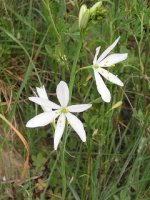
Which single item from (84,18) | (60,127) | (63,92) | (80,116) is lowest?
(80,116)

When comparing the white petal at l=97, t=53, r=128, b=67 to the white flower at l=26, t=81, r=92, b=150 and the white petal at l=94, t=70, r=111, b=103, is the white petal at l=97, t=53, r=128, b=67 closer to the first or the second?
the white petal at l=94, t=70, r=111, b=103

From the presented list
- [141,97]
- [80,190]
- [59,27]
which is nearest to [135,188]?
[80,190]

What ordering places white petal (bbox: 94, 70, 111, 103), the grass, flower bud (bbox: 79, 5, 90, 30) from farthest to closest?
the grass < white petal (bbox: 94, 70, 111, 103) < flower bud (bbox: 79, 5, 90, 30)

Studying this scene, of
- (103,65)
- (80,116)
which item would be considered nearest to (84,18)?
(103,65)

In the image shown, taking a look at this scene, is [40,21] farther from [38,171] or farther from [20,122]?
[38,171]

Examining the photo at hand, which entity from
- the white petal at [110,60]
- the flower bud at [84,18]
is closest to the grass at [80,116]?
the white petal at [110,60]

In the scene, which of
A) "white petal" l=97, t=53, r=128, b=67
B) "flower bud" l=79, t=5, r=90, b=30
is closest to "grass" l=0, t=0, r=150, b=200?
"white petal" l=97, t=53, r=128, b=67

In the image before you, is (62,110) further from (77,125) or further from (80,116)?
(80,116)
